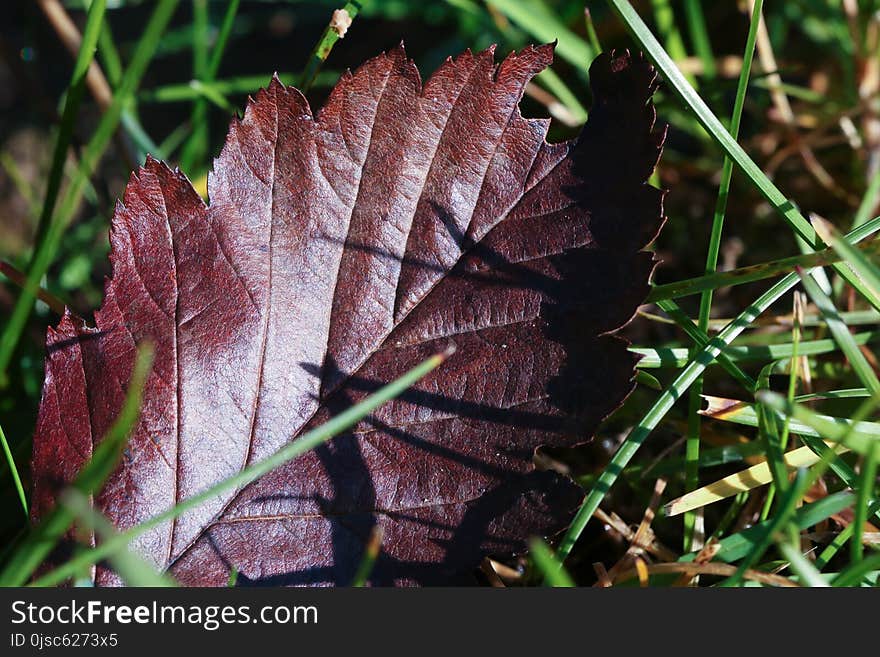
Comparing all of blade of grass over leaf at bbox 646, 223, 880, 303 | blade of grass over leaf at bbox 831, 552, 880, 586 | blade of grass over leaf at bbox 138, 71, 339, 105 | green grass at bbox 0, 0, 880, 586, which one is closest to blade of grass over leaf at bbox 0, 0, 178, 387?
green grass at bbox 0, 0, 880, 586

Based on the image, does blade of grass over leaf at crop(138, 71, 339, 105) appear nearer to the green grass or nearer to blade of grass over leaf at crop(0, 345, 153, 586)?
the green grass

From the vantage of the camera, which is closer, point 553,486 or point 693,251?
point 553,486

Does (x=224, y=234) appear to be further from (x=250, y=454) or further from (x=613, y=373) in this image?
(x=613, y=373)

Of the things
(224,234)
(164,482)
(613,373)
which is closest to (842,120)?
(613,373)

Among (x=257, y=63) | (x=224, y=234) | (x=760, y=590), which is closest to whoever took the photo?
(x=760, y=590)

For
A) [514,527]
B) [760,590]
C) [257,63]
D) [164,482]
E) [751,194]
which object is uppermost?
[257,63]

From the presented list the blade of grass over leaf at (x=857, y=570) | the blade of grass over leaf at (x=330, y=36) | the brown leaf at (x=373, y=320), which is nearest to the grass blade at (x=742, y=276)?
the brown leaf at (x=373, y=320)
